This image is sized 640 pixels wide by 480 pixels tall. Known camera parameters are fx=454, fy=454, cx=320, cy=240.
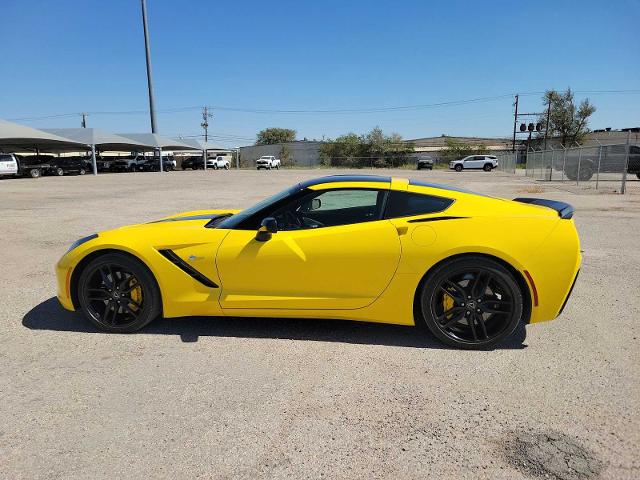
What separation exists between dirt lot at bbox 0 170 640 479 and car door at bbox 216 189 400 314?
1.28ft

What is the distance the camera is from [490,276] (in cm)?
348

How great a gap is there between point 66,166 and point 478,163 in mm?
40937

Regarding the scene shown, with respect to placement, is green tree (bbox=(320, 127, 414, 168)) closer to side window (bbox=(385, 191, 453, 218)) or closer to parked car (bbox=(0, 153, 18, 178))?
parked car (bbox=(0, 153, 18, 178))

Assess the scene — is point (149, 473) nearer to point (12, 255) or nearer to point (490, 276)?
point (490, 276)

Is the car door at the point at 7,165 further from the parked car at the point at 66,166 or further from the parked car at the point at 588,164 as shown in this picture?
the parked car at the point at 588,164

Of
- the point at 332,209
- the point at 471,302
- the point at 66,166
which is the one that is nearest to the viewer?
the point at 471,302

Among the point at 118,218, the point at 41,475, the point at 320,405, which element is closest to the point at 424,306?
the point at 320,405

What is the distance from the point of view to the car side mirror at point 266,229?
3.54 metres

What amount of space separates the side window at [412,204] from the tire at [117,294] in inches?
81.2

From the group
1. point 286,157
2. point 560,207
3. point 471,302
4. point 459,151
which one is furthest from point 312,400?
point 286,157

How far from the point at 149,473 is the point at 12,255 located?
20.6 ft

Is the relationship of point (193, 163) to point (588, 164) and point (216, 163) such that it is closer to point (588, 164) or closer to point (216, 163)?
point (216, 163)

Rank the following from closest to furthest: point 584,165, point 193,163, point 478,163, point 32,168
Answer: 1. point 584,165
2. point 32,168
3. point 478,163
4. point 193,163

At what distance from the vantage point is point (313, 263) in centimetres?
356
